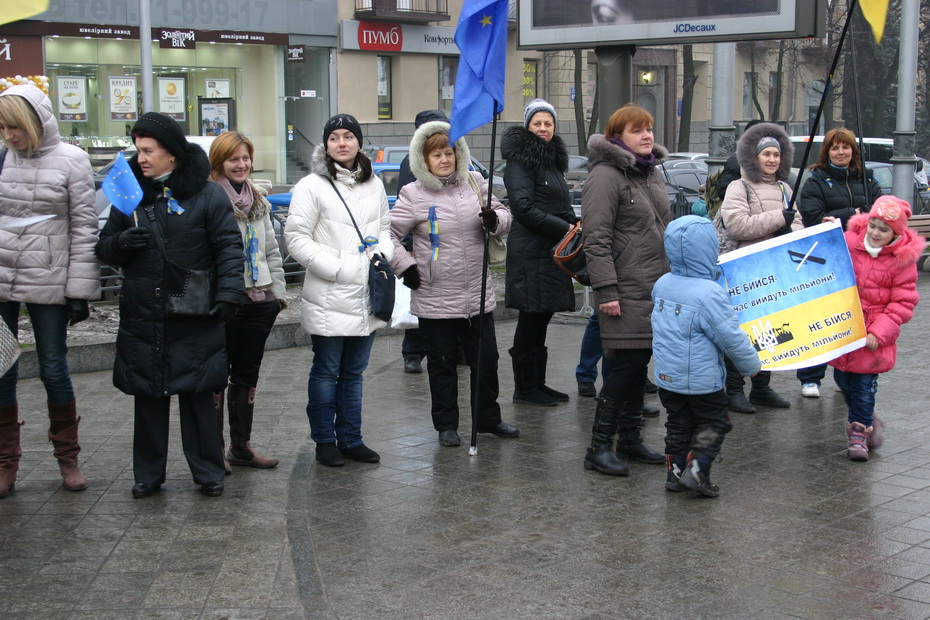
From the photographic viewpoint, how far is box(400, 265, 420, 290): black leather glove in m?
6.62

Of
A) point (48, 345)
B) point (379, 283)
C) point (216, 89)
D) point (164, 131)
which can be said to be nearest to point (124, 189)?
point (164, 131)

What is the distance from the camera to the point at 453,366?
691 cm

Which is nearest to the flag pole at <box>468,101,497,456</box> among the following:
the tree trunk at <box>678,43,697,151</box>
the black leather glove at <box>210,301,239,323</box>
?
the black leather glove at <box>210,301,239,323</box>

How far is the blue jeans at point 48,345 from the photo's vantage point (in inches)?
224

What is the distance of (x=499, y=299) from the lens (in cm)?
1206

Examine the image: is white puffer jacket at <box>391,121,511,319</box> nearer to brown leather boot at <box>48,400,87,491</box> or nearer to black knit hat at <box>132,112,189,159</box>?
black knit hat at <box>132,112,189,159</box>

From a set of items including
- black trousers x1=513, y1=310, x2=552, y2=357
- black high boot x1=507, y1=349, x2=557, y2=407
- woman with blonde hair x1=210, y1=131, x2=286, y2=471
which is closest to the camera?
woman with blonde hair x1=210, y1=131, x2=286, y2=471

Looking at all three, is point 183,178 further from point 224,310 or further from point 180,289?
point 224,310

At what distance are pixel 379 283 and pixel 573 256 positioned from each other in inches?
48.8

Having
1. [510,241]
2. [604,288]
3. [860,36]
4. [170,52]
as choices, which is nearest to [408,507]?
[604,288]

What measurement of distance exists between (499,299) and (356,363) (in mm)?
5666

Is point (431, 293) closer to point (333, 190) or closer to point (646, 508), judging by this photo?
point (333, 190)

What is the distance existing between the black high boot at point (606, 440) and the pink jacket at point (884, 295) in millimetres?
1388

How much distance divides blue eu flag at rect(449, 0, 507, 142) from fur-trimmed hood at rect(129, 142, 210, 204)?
1.63 meters
